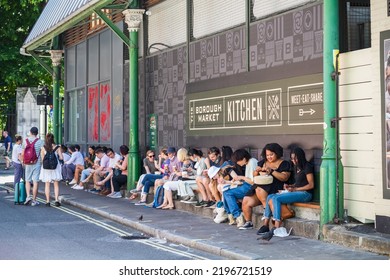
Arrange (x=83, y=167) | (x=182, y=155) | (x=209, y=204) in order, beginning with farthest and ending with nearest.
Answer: (x=83, y=167)
(x=182, y=155)
(x=209, y=204)

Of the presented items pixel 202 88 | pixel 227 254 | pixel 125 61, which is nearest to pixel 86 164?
pixel 125 61

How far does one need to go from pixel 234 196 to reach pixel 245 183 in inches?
11.4

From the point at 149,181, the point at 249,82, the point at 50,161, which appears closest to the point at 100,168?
the point at 50,161

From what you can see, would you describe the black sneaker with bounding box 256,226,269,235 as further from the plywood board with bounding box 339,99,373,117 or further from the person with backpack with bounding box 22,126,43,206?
the person with backpack with bounding box 22,126,43,206

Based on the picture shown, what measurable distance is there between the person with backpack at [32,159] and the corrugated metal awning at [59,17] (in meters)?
3.43

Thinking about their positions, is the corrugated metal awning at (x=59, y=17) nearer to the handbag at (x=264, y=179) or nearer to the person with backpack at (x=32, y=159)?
the person with backpack at (x=32, y=159)

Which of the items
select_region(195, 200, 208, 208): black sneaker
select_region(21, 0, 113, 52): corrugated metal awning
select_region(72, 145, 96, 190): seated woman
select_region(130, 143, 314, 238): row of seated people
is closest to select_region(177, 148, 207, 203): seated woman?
select_region(130, 143, 314, 238): row of seated people

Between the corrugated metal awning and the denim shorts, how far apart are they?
4.05m

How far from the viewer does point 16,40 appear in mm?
38062

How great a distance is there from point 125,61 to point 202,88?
18.2 feet

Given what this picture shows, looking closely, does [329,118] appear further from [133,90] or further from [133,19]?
[133,19]

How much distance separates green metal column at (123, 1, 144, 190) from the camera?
64.3 feet

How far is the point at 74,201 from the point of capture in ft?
61.9

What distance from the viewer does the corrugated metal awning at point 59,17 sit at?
19469 millimetres
